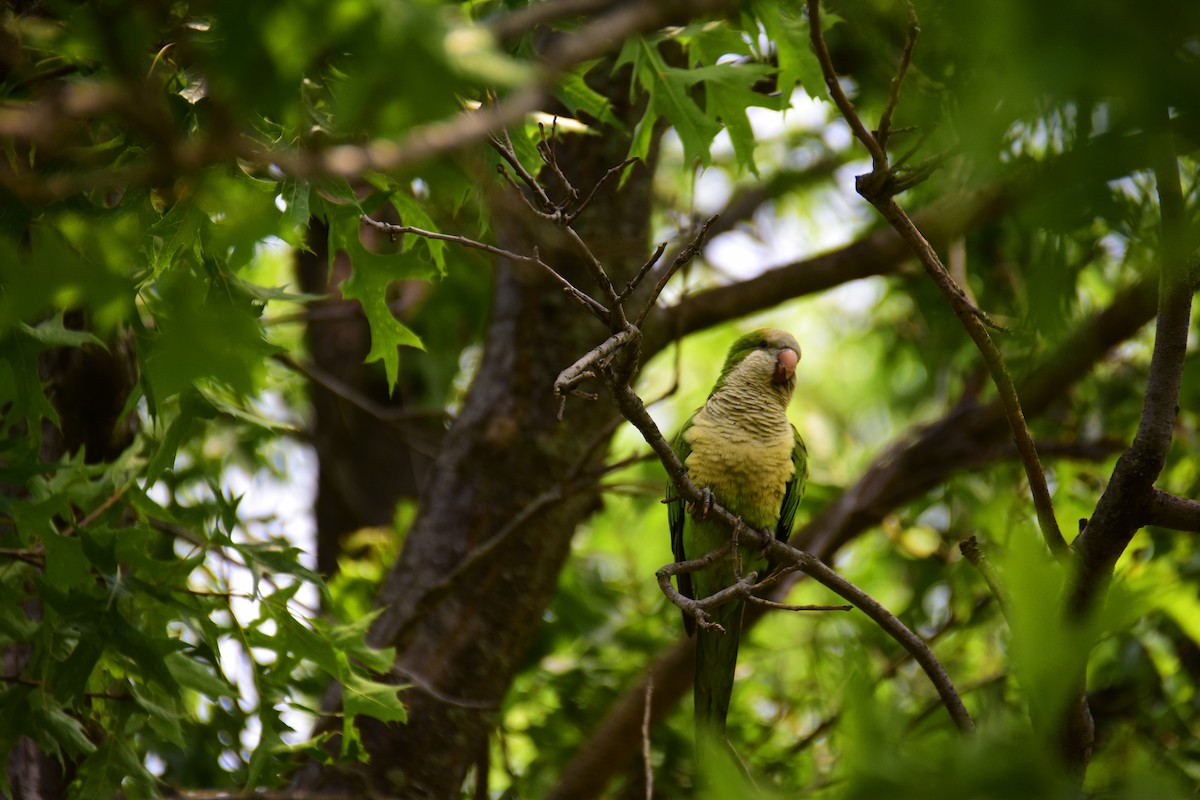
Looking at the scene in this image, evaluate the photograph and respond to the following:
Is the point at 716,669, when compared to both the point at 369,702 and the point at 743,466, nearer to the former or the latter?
the point at 743,466

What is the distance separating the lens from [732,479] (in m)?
3.37

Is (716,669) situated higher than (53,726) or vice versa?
(716,669)

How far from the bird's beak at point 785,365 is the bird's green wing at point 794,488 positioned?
7.6 inches

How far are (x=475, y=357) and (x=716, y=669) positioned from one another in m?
3.45

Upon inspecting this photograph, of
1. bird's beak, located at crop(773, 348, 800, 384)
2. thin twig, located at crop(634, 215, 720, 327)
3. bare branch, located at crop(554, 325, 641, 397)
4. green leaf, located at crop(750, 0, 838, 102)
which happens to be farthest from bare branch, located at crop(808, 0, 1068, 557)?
bird's beak, located at crop(773, 348, 800, 384)

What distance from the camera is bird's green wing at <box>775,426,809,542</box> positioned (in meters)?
3.56

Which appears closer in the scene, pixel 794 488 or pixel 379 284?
pixel 379 284

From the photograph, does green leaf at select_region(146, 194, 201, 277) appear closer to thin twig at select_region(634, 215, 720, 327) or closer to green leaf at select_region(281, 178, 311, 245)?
green leaf at select_region(281, 178, 311, 245)

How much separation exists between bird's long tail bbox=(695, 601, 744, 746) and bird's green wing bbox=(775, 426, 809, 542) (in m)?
0.49

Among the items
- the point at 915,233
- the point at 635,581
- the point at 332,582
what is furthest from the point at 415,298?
the point at 915,233

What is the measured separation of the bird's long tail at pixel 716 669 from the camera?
3199mm

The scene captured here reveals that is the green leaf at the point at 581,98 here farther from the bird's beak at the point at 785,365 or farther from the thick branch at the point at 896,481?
the thick branch at the point at 896,481

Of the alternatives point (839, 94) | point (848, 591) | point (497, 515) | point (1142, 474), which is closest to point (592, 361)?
point (839, 94)

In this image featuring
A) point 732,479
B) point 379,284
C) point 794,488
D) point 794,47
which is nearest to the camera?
point 379,284
